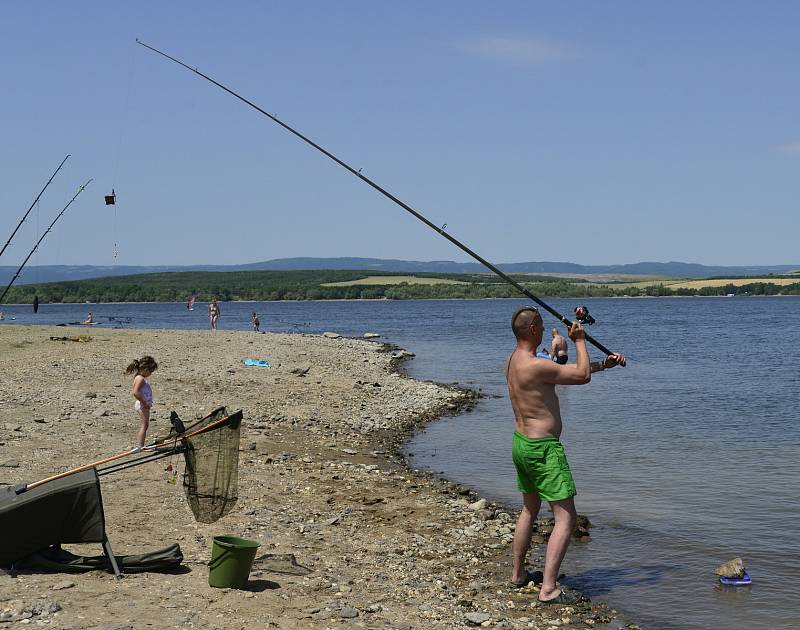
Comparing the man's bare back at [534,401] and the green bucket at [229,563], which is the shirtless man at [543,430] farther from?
the green bucket at [229,563]

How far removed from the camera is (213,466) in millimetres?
7844

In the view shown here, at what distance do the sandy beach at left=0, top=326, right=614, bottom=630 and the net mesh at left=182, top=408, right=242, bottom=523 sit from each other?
56cm

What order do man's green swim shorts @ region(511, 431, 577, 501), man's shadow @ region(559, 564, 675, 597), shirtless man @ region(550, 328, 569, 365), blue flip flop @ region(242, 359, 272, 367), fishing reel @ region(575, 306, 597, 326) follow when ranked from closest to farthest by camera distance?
1. man's green swim shorts @ region(511, 431, 577, 501)
2. fishing reel @ region(575, 306, 597, 326)
3. man's shadow @ region(559, 564, 675, 597)
4. shirtless man @ region(550, 328, 569, 365)
5. blue flip flop @ region(242, 359, 272, 367)

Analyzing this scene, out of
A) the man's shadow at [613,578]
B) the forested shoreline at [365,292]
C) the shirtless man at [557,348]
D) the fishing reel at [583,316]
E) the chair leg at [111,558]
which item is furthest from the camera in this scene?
the forested shoreline at [365,292]

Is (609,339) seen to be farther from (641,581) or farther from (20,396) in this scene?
(641,581)

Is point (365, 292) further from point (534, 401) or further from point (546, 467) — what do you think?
point (546, 467)

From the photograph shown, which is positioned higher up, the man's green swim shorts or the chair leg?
the man's green swim shorts

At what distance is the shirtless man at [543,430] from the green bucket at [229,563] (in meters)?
2.34

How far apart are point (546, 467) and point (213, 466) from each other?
2.76 metres

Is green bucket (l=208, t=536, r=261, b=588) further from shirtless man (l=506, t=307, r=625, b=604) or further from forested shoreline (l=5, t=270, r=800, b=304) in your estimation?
forested shoreline (l=5, t=270, r=800, b=304)

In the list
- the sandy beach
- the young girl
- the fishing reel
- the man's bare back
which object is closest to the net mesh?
the sandy beach

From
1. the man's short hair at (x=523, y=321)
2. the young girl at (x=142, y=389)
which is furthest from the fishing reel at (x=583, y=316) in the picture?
the young girl at (x=142, y=389)

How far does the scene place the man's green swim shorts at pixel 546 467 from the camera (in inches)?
299

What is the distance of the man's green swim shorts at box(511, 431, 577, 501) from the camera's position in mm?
7602
